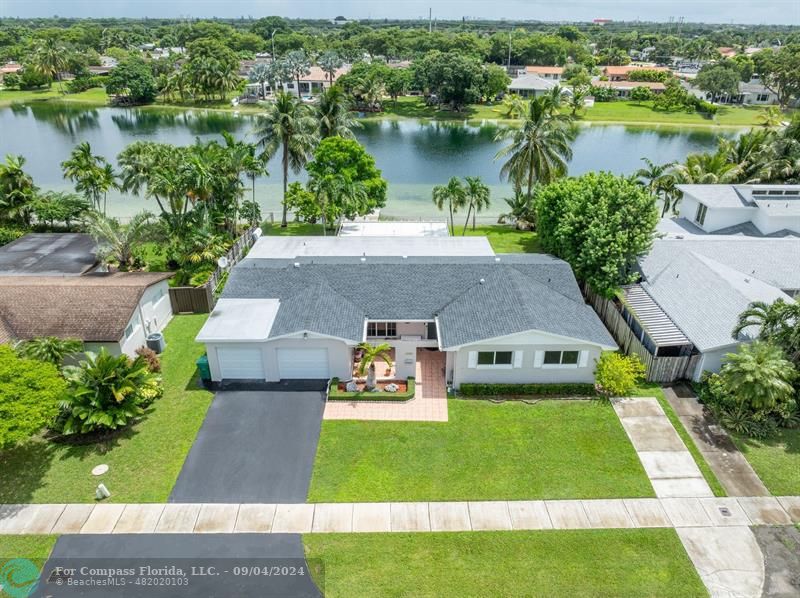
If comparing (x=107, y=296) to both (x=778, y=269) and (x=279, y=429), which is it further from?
(x=778, y=269)

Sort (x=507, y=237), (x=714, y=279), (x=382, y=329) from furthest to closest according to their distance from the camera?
(x=507, y=237)
(x=714, y=279)
(x=382, y=329)

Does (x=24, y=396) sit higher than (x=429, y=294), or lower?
higher

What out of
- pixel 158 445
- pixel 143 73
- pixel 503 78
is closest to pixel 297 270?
pixel 158 445

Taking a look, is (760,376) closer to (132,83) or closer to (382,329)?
(382,329)

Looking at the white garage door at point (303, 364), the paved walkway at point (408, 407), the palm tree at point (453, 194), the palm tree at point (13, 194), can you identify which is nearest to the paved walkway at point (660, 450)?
the paved walkway at point (408, 407)

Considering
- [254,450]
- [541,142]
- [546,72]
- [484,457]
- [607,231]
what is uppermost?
[546,72]

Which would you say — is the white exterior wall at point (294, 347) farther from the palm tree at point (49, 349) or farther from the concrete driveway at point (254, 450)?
the palm tree at point (49, 349)

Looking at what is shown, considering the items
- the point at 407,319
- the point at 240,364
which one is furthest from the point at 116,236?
the point at 407,319
